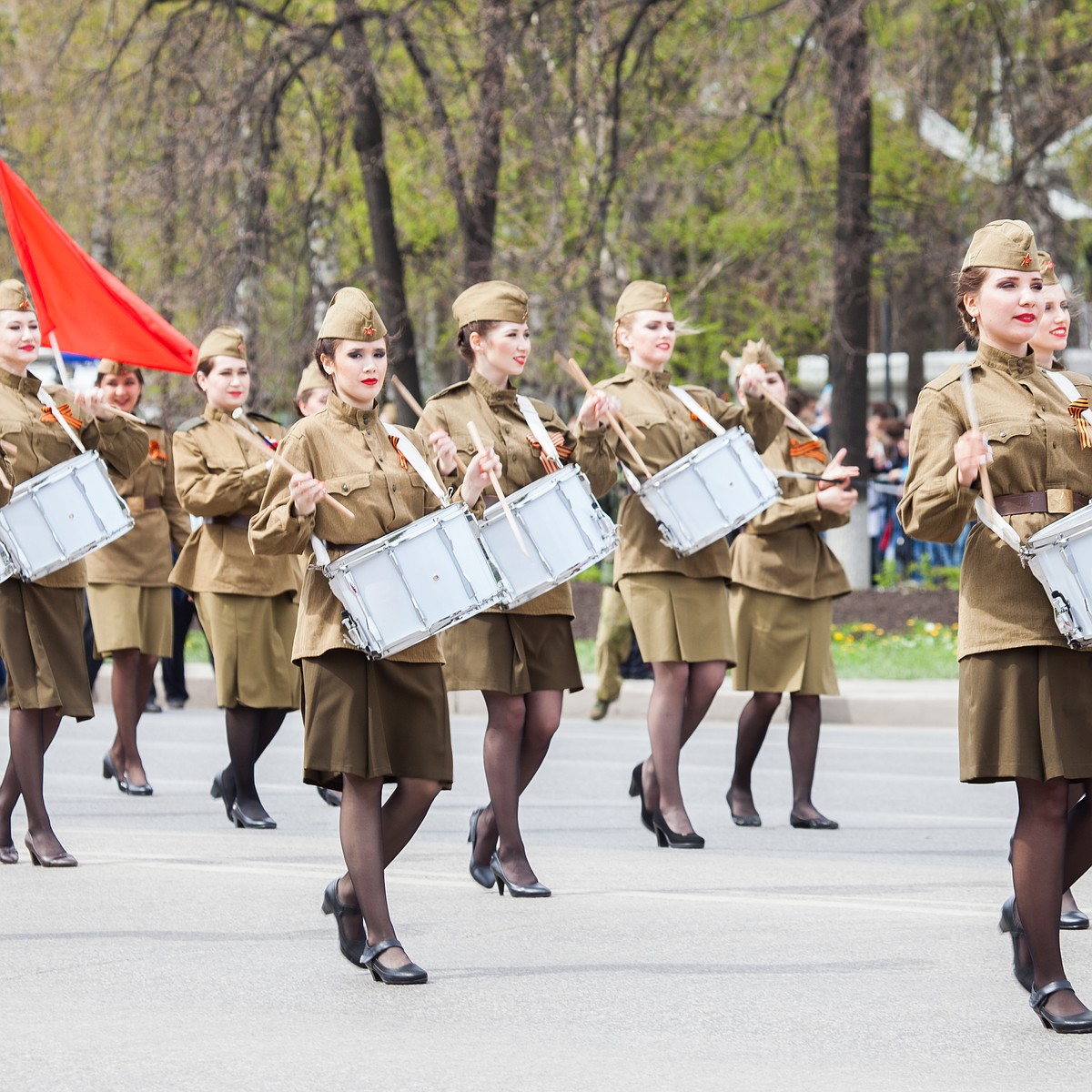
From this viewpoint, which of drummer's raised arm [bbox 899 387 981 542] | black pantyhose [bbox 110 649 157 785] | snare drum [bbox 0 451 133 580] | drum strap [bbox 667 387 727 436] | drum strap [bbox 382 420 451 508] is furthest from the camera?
black pantyhose [bbox 110 649 157 785]

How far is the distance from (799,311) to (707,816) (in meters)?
18.4

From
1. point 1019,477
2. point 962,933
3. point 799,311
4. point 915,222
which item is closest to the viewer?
point 1019,477

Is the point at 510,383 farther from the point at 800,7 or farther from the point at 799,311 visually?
the point at 799,311

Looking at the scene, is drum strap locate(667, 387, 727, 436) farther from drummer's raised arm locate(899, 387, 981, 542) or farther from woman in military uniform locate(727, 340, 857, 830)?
drummer's raised arm locate(899, 387, 981, 542)

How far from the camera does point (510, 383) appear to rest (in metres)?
7.92

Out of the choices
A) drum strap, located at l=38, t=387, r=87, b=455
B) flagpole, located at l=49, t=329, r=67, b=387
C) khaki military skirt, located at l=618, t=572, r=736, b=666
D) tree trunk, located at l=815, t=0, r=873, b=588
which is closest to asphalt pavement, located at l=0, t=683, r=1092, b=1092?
khaki military skirt, located at l=618, t=572, r=736, b=666

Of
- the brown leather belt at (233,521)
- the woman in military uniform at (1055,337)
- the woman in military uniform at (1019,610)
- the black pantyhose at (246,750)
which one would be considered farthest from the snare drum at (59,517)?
the woman in military uniform at (1019,610)

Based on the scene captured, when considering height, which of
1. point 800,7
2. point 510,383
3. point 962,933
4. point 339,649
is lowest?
point 962,933

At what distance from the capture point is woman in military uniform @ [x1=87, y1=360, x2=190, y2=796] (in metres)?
10.5

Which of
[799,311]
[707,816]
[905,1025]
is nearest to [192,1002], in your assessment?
[905,1025]

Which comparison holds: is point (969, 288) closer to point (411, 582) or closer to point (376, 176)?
point (411, 582)

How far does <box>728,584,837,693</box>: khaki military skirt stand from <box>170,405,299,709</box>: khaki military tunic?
200 cm

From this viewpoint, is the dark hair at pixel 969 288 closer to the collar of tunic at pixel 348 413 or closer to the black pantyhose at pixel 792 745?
the collar of tunic at pixel 348 413

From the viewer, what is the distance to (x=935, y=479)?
547 cm
